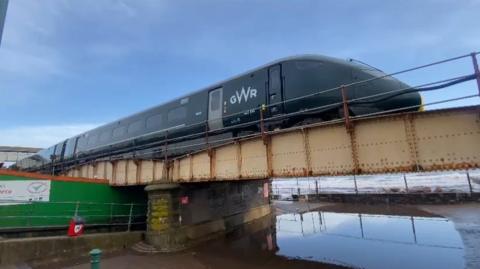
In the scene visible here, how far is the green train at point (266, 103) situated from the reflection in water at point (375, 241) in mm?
5119

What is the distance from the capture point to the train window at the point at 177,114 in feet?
53.2

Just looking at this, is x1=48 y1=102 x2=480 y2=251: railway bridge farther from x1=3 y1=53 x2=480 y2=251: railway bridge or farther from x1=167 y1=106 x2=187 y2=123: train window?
x1=167 y1=106 x2=187 y2=123: train window

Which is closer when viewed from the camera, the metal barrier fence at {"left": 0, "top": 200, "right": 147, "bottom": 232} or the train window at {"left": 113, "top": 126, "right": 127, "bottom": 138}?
the metal barrier fence at {"left": 0, "top": 200, "right": 147, "bottom": 232}

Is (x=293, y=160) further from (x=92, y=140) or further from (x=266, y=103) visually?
(x=92, y=140)

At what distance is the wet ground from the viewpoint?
440 inches

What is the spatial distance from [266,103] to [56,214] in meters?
11.2

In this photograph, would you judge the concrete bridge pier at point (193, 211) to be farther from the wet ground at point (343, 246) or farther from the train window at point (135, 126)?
the train window at point (135, 126)

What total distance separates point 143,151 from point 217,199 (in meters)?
4.99

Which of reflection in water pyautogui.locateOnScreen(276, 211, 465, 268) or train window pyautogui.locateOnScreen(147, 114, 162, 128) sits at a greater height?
train window pyautogui.locateOnScreen(147, 114, 162, 128)

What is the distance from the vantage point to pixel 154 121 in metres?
18.3

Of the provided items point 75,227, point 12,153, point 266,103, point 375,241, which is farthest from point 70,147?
point 12,153

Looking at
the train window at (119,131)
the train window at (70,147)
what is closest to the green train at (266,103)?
the train window at (119,131)

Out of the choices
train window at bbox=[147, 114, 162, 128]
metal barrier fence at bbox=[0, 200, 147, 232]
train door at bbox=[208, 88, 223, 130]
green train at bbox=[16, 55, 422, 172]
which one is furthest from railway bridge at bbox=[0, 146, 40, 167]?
train door at bbox=[208, 88, 223, 130]

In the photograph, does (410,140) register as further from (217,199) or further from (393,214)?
(393,214)
